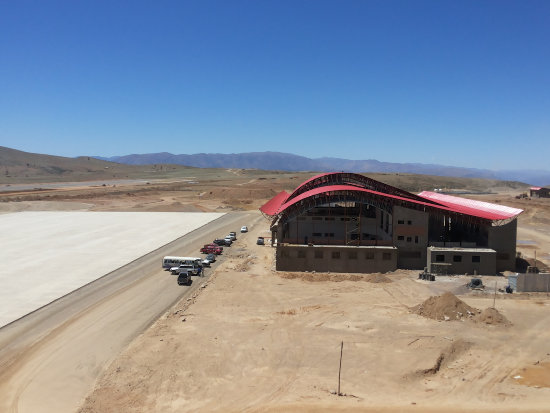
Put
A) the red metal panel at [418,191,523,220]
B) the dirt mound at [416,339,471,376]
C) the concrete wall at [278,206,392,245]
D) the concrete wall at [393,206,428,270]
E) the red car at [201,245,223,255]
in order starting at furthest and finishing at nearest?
the red car at [201,245,223,255] → the concrete wall at [278,206,392,245] → the red metal panel at [418,191,523,220] → the concrete wall at [393,206,428,270] → the dirt mound at [416,339,471,376]

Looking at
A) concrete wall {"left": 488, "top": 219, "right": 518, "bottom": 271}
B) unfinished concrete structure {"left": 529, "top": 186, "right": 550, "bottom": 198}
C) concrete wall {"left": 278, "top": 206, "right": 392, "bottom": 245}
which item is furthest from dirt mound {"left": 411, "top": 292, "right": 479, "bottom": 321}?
unfinished concrete structure {"left": 529, "top": 186, "right": 550, "bottom": 198}

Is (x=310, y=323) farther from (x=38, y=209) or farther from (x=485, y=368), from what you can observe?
(x=38, y=209)

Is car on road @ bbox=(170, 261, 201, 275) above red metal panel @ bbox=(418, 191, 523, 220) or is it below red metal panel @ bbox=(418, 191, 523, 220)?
below

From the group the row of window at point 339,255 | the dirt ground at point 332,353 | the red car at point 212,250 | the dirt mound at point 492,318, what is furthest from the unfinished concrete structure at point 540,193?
the dirt mound at point 492,318

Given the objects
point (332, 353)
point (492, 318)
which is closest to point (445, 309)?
point (492, 318)

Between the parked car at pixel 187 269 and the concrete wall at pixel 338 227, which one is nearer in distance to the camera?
the parked car at pixel 187 269

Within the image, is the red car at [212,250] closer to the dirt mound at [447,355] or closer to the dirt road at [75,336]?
the dirt road at [75,336]

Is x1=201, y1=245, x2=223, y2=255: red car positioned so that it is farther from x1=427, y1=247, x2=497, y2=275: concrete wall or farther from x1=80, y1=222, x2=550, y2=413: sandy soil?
x1=427, y1=247, x2=497, y2=275: concrete wall
